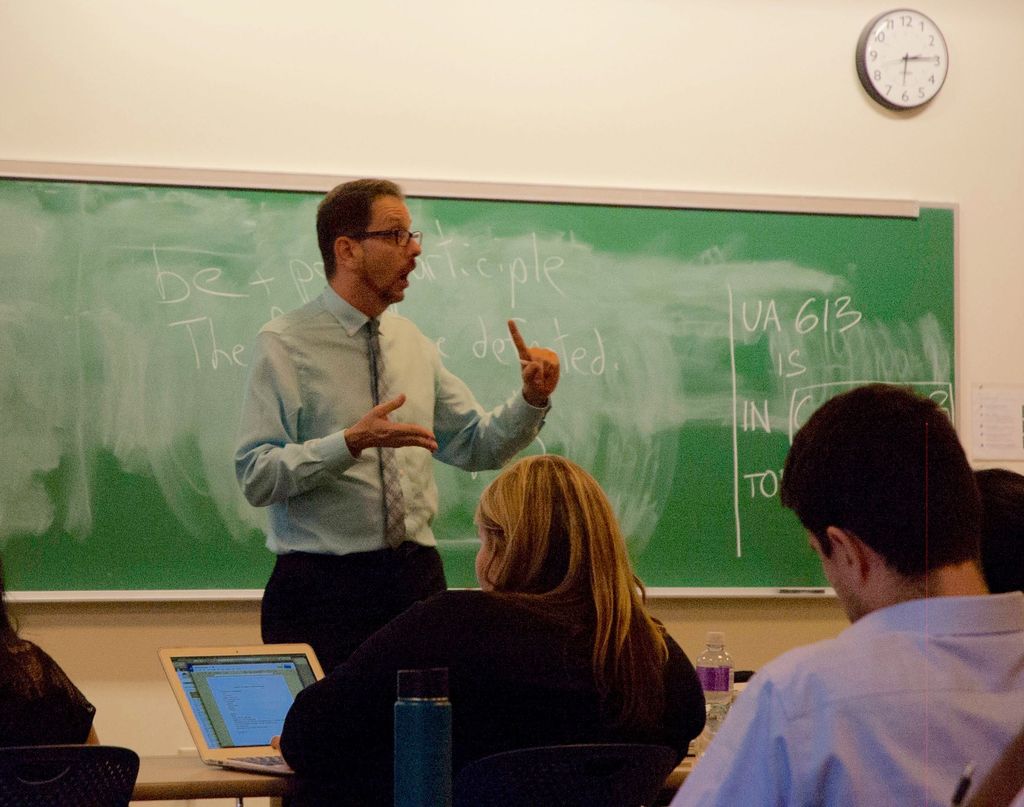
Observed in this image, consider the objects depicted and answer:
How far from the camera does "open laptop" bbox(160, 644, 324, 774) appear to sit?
2.21m

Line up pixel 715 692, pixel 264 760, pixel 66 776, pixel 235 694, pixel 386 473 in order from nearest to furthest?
1. pixel 66 776
2. pixel 264 760
3. pixel 235 694
4. pixel 715 692
5. pixel 386 473

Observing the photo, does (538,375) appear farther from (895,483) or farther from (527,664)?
(895,483)

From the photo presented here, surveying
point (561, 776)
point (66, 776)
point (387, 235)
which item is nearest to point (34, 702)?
point (66, 776)

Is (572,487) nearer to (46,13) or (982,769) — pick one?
(982,769)

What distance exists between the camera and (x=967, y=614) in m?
1.17

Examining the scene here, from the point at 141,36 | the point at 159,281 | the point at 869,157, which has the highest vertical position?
the point at 141,36

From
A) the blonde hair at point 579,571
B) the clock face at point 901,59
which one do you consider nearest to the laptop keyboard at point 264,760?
the blonde hair at point 579,571

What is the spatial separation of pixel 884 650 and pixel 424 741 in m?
0.63

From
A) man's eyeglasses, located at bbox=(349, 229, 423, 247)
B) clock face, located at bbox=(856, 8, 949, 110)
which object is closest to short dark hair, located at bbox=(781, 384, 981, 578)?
man's eyeglasses, located at bbox=(349, 229, 423, 247)

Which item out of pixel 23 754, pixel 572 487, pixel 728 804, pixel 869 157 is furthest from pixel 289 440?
pixel 869 157

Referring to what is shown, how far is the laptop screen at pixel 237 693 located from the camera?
7.37 ft

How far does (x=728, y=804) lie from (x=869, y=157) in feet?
12.1

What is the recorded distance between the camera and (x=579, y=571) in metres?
2.03

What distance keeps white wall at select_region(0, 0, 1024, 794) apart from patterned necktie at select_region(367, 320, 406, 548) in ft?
3.72
